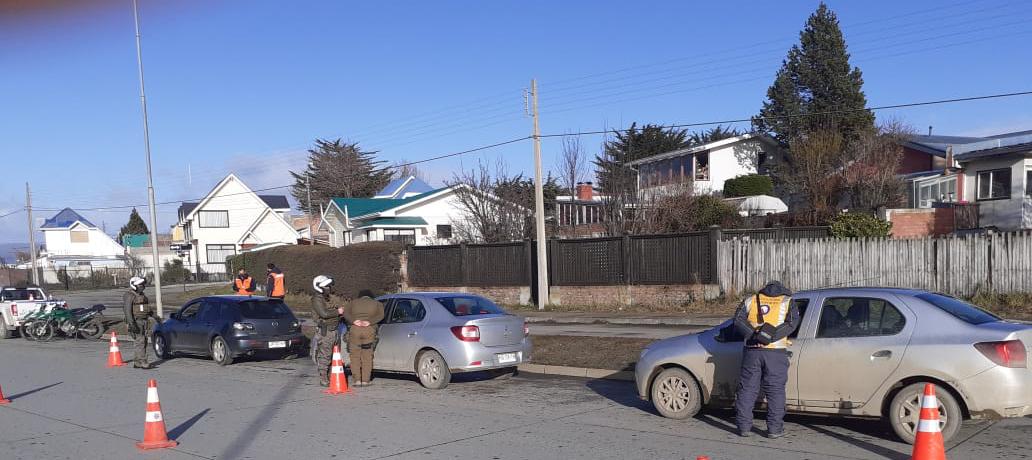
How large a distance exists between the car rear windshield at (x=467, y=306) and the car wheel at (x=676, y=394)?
3.70 metres

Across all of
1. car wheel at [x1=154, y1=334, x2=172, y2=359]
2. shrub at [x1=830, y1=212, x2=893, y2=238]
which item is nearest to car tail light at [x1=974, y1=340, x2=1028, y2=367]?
car wheel at [x1=154, y1=334, x2=172, y2=359]

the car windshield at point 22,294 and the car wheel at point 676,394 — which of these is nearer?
the car wheel at point 676,394

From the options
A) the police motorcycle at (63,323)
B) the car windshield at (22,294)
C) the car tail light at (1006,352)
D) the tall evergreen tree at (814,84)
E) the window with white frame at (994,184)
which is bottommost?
the police motorcycle at (63,323)

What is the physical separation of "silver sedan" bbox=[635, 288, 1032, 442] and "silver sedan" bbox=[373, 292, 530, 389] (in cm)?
375

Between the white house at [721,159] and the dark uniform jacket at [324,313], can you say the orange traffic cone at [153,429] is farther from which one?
the white house at [721,159]

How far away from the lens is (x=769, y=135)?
48406mm

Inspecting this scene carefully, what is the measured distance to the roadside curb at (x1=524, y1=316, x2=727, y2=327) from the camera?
64.6 ft

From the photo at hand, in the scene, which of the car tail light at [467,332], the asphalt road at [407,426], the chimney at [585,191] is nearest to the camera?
the asphalt road at [407,426]

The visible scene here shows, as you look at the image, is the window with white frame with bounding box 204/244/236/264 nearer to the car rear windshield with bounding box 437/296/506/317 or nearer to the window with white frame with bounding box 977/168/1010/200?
the window with white frame with bounding box 977/168/1010/200

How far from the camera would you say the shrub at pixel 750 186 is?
1672 inches

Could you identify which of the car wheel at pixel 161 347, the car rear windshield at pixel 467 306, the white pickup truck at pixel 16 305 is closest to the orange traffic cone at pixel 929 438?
the car rear windshield at pixel 467 306

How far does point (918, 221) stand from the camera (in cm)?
2848

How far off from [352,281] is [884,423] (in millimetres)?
26456

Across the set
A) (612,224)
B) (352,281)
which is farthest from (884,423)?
(352,281)
